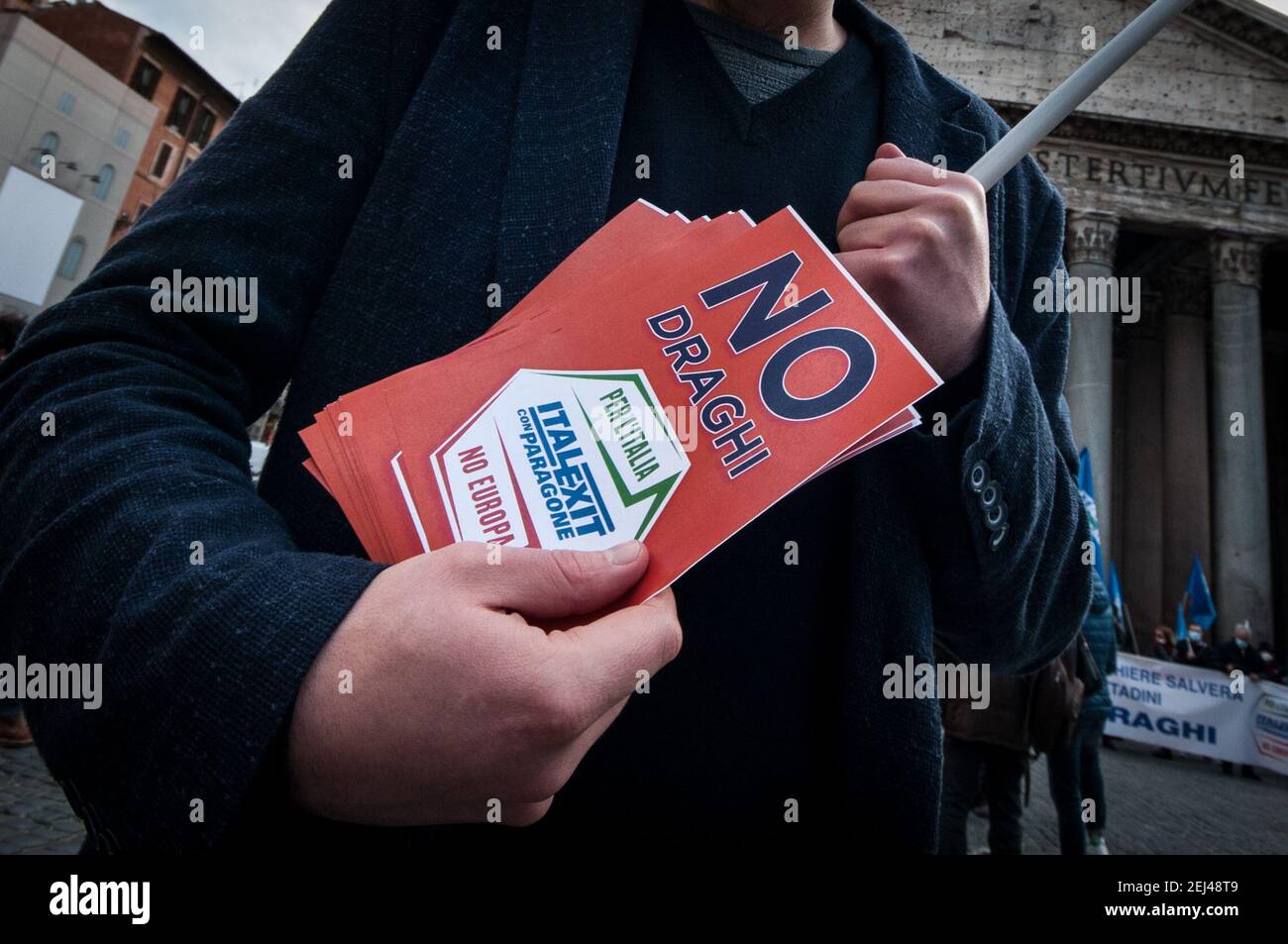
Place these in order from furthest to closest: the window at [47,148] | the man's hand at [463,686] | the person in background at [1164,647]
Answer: the window at [47,148] < the person in background at [1164,647] < the man's hand at [463,686]

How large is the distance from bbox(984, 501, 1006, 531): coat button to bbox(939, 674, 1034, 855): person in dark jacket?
12.0 feet

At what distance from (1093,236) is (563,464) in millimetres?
18048

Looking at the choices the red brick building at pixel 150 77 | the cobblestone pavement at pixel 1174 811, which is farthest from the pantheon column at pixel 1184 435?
the red brick building at pixel 150 77

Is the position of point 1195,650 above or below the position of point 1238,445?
below

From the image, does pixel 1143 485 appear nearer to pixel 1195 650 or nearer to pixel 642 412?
pixel 1195 650

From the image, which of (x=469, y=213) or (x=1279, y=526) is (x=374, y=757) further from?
(x=1279, y=526)

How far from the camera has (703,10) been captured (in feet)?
4.13

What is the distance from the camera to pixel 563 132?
1.02 meters

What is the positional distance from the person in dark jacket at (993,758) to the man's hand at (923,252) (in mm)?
3820

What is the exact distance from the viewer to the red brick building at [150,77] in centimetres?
2814

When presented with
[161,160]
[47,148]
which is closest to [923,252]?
[47,148]

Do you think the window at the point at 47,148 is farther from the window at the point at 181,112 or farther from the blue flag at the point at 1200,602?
the blue flag at the point at 1200,602

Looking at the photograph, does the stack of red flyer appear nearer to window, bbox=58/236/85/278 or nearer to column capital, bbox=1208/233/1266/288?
column capital, bbox=1208/233/1266/288

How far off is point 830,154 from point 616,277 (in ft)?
2.06
